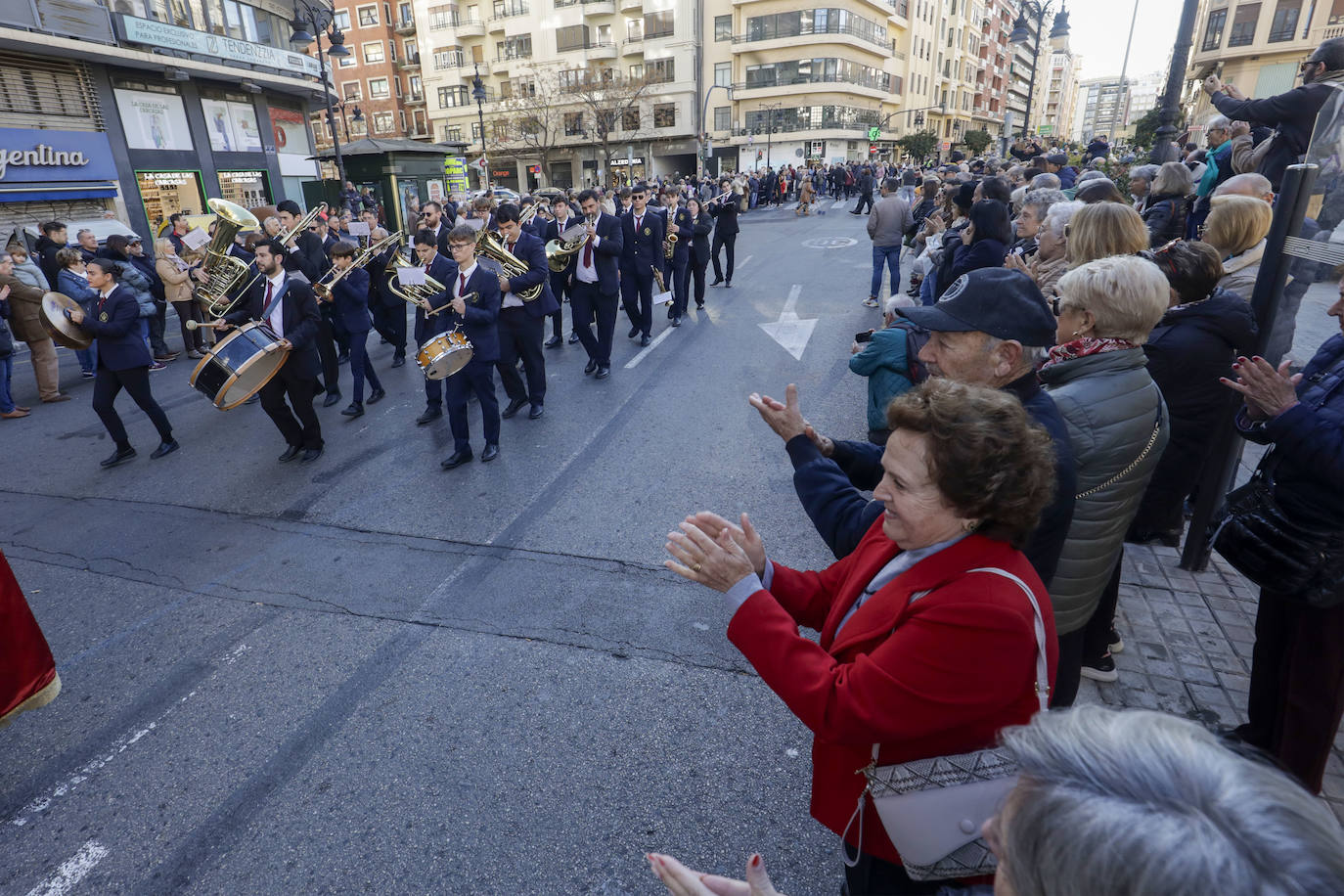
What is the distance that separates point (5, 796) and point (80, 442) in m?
6.01

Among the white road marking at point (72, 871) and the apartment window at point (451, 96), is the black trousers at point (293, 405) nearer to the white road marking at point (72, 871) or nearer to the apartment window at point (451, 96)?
the white road marking at point (72, 871)

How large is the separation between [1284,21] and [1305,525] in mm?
61938

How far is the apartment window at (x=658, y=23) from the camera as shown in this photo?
183ft

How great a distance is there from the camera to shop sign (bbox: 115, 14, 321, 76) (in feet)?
74.6

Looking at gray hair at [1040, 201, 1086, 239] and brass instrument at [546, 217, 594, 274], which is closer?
gray hair at [1040, 201, 1086, 239]

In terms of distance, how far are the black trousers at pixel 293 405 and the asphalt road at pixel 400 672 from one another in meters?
0.30

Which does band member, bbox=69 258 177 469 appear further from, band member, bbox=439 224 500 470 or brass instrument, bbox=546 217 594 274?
brass instrument, bbox=546 217 594 274

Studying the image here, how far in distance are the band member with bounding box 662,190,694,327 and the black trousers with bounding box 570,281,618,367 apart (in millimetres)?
2426

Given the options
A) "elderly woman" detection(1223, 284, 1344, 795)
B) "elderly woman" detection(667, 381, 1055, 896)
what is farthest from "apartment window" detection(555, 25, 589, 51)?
"elderly woman" detection(667, 381, 1055, 896)

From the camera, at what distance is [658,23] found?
184 feet

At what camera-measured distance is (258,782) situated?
10.3ft

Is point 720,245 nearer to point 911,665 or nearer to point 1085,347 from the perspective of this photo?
point 1085,347

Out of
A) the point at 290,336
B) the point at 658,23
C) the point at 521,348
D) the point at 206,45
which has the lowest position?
the point at 521,348

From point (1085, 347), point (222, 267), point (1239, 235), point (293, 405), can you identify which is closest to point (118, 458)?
point (293, 405)
